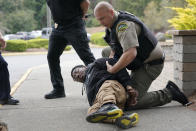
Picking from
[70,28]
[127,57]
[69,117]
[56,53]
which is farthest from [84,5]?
[69,117]

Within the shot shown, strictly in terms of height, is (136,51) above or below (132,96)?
above

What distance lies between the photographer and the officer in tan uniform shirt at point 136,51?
355cm

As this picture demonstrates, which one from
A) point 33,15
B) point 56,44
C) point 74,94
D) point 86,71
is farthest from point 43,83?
point 33,15

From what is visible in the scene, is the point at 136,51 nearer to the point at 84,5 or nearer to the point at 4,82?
the point at 84,5

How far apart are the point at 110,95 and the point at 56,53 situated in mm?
1994

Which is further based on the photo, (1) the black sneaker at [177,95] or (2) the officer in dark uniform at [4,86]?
(2) the officer in dark uniform at [4,86]

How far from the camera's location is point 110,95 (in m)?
3.32

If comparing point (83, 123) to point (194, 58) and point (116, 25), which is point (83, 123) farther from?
point (194, 58)

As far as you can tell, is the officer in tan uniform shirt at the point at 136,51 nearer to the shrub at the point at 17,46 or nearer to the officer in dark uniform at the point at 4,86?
the officer in dark uniform at the point at 4,86

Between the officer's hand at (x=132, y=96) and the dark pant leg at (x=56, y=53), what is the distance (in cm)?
177

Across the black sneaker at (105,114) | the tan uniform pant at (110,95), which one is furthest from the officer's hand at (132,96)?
the black sneaker at (105,114)

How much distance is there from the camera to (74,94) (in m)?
5.63

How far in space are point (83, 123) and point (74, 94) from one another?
2.16m

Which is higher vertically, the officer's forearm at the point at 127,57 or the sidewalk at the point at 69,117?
the officer's forearm at the point at 127,57
